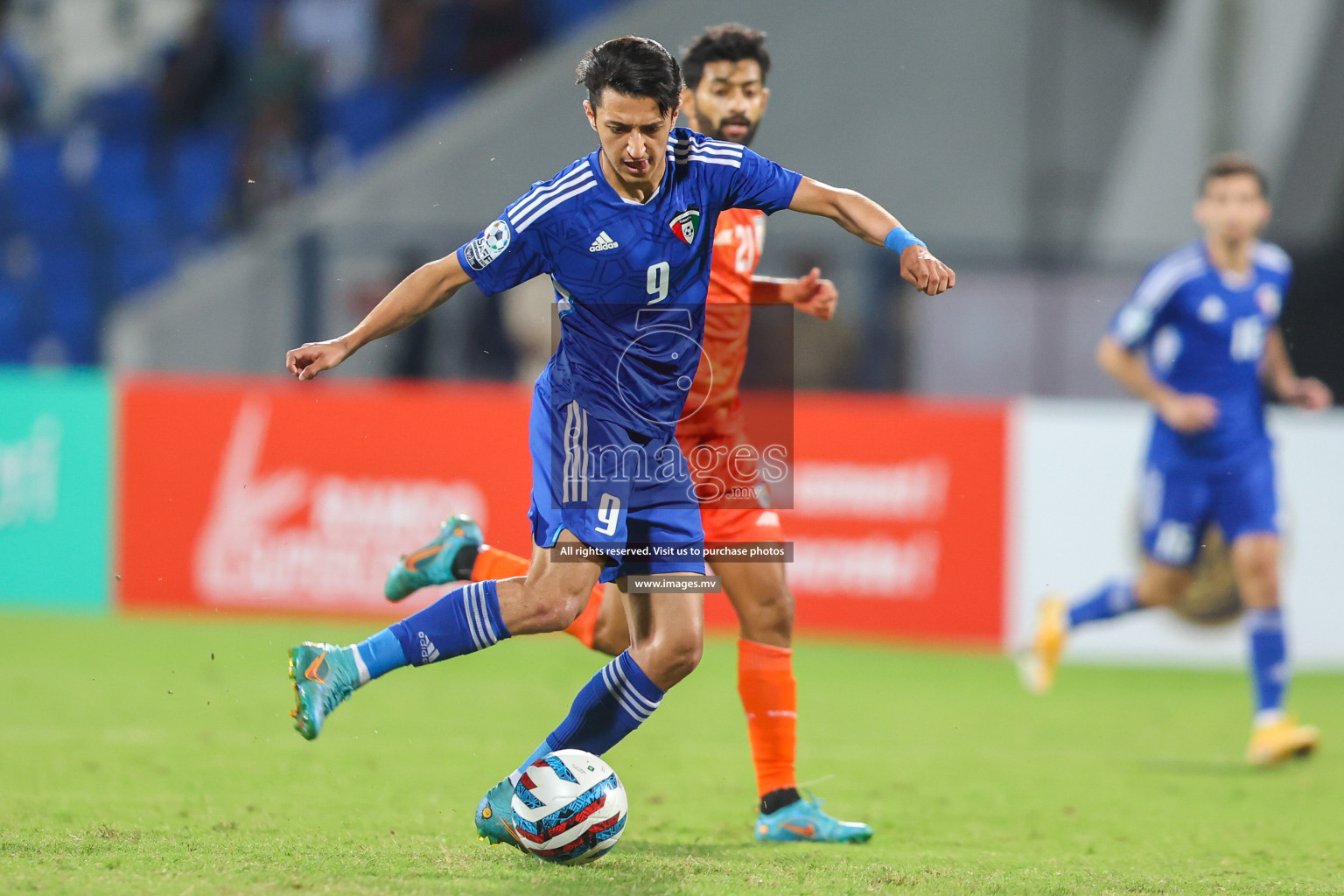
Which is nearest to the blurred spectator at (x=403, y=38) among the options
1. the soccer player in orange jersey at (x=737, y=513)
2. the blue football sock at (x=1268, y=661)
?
the soccer player in orange jersey at (x=737, y=513)

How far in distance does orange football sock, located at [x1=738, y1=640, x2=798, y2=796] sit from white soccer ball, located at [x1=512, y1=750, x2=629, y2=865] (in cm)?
75

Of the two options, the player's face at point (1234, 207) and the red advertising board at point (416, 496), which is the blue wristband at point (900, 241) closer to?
the player's face at point (1234, 207)

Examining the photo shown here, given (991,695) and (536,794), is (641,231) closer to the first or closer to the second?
(536,794)

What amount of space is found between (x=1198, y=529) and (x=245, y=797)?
4.16 metres

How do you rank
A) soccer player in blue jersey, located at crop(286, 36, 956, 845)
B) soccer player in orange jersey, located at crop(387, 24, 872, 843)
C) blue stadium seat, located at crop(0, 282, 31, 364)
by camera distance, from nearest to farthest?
soccer player in blue jersey, located at crop(286, 36, 956, 845), soccer player in orange jersey, located at crop(387, 24, 872, 843), blue stadium seat, located at crop(0, 282, 31, 364)

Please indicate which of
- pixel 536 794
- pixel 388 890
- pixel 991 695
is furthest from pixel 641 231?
pixel 991 695

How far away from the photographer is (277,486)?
9.51 meters

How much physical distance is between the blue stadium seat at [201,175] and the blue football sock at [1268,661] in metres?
9.50

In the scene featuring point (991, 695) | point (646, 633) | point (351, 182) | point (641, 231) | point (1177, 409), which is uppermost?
point (351, 182)

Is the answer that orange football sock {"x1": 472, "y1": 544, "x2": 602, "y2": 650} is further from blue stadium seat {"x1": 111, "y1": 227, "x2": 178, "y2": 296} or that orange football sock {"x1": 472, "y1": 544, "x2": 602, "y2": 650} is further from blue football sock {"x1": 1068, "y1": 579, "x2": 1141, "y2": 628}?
blue stadium seat {"x1": 111, "y1": 227, "x2": 178, "y2": 296}

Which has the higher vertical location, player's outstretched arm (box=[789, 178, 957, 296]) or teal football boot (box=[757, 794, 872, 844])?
player's outstretched arm (box=[789, 178, 957, 296])

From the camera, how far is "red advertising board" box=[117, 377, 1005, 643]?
30.4ft

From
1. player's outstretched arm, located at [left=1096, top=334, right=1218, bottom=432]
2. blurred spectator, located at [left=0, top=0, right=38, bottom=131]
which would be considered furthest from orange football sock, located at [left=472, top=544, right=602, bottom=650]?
blurred spectator, located at [left=0, top=0, right=38, bottom=131]

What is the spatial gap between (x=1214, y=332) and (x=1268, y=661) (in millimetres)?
1437
